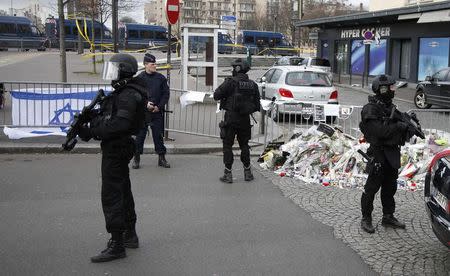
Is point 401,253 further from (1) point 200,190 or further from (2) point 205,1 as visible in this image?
(2) point 205,1

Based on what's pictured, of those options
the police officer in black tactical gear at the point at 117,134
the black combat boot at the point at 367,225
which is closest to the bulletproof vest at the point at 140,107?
the police officer in black tactical gear at the point at 117,134

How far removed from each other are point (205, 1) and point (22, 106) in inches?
4480

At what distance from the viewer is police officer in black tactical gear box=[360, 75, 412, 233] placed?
17.3 ft

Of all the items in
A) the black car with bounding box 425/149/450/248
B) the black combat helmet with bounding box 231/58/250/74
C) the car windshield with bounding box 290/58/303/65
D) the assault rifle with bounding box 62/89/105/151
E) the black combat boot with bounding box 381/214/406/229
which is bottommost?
the black combat boot with bounding box 381/214/406/229

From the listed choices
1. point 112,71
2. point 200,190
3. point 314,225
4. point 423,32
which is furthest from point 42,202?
point 423,32

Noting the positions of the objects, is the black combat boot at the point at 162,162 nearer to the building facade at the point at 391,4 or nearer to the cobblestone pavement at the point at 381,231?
the cobblestone pavement at the point at 381,231

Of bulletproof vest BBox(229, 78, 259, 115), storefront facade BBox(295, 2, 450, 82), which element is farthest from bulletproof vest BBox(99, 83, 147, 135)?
storefront facade BBox(295, 2, 450, 82)

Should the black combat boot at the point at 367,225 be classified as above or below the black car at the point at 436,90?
below

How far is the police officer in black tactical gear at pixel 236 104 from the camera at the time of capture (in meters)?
7.65

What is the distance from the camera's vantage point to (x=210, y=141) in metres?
10.8

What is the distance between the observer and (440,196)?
4.38 metres

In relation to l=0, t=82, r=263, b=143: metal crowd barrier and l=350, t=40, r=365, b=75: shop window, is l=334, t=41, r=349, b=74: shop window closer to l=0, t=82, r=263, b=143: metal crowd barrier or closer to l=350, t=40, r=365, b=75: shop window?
l=350, t=40, r=365, b=75: shop window

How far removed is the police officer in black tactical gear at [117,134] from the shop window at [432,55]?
23.4 meters

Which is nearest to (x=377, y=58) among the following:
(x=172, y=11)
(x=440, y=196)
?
(x=172, y=11)
